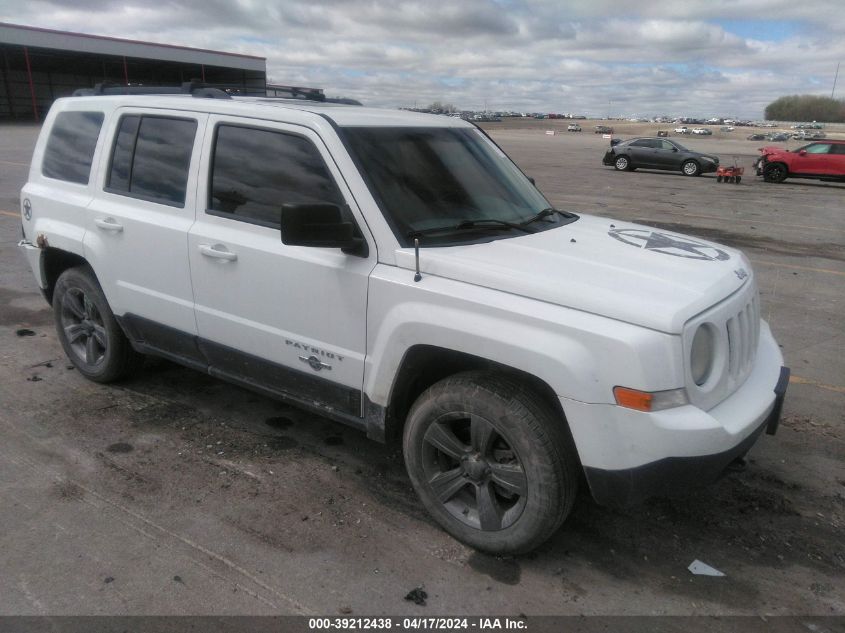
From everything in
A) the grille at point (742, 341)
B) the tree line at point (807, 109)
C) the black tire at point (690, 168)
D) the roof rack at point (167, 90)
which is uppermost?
the tree line at point (807, 109)

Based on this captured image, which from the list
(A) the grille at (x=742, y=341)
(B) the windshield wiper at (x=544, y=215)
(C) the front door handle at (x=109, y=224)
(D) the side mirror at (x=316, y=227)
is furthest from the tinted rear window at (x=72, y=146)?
(A) the grille at (x=742, y=341)

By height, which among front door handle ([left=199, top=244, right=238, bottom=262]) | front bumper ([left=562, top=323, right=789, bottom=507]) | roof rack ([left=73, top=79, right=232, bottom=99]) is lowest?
front bumper ([left=562, top=323, right=789, bottom=507])

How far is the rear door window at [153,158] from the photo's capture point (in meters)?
3.73

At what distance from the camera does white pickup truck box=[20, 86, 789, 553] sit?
252cm

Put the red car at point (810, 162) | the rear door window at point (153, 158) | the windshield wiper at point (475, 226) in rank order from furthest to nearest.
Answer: the red car at point (810, 162), the rear door window at point (153, 158), the windshield wiper at point (475, 226)

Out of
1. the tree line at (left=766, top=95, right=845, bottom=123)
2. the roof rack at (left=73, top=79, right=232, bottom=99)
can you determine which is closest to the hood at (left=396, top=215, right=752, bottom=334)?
the roof rack at (left=73, top=79, right=232, bottom=99)

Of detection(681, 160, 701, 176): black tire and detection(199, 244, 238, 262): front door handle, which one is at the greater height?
detection(199, 244, 238, 262): front door handle

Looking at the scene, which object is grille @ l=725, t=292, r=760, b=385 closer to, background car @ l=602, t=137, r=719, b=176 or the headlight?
the headlight

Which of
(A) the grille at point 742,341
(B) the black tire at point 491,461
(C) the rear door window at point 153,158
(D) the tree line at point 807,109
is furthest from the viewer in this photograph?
(D) the tree line at point 807,109

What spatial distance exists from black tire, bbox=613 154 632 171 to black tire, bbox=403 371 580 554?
26.5 m

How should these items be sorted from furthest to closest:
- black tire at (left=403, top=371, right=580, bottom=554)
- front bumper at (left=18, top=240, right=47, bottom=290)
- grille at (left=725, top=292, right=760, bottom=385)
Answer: front bumper at (left=18, top=240, right=47, bottom=290), grille at (left=725, top=292, right=760, bottom=385), black tire at (left=403, top=371, right=580, bottom=554)

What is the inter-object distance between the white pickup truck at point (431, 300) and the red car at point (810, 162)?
74.7 ft

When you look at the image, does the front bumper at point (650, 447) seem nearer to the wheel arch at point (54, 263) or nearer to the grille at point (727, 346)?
the grille at point (727, 346)

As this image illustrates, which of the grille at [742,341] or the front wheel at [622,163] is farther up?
the grille at [742,341]
